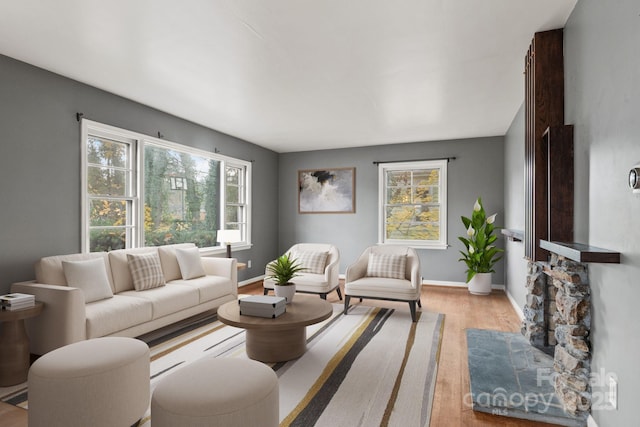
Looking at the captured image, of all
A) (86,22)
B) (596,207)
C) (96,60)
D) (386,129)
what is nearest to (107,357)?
(86,22)

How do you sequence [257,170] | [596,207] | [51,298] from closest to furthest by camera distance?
[596,207] → [51,298] → [257,170]

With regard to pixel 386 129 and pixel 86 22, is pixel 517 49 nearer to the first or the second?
pixel 386 129

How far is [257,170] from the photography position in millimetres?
6621

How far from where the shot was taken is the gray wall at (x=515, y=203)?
13.8 ft

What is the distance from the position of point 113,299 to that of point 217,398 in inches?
88.0

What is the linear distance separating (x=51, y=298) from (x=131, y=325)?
64cm

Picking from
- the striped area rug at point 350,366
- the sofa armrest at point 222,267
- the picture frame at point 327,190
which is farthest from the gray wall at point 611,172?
the picture frame at point 327,190

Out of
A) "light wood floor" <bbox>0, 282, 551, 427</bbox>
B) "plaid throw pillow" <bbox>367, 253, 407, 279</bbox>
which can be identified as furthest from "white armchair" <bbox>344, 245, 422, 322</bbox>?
"light wood floor" <bbox>0, 282, 551, 427</bbox>

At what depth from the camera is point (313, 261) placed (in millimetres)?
4945

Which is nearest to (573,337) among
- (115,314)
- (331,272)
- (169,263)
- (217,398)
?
(217,398)

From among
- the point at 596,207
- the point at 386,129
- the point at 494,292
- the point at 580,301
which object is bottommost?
the point at 494,292

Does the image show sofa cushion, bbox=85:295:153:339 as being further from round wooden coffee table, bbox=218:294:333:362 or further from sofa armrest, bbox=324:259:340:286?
sofa armrest, bbox=324:259:340:286

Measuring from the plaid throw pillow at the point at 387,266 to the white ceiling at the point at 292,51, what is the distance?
183cm

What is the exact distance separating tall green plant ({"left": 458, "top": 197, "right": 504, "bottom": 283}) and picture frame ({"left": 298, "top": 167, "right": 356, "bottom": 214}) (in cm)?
212
